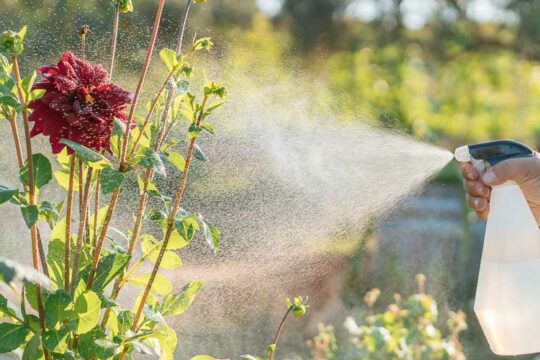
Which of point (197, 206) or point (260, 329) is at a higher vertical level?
point (197, 206)

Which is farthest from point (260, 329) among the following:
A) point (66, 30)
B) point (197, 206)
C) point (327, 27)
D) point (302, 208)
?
point (327, 27)

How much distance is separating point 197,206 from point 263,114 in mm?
309

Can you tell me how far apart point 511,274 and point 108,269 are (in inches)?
23.8

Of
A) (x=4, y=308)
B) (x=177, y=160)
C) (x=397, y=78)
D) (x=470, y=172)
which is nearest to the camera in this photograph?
(x=4, y=308)

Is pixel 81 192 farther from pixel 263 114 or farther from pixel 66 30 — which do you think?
pixel 66 30

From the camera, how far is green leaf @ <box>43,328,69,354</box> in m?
1.02

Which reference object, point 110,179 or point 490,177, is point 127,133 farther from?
point 490,177

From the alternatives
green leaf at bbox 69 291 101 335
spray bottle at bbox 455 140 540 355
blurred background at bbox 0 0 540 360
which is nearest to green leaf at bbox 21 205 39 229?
green leaf at bbox 69 291 101 335

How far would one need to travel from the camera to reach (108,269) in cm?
109

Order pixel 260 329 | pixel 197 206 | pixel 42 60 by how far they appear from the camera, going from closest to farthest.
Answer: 1. pixel 42 60
2. pixel 197 206
3. pixel 260 329

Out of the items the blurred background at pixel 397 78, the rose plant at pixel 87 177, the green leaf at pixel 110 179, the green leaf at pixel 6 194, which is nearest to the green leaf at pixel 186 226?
the rose plant at pixel 87 177

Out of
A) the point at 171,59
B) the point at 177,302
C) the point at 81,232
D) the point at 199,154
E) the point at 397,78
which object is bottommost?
the point at 397,78

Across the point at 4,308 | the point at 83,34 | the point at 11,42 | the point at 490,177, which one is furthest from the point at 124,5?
the point at 490,177

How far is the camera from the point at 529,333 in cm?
134
